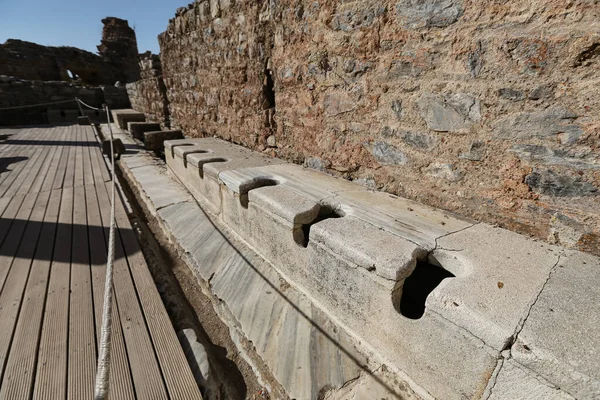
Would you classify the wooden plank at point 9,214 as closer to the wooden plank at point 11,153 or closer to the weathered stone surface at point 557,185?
the wooden plank at point 11,153

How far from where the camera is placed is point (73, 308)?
1945mm

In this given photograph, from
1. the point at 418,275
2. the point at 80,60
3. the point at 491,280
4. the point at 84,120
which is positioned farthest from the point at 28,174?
the point at 80,60

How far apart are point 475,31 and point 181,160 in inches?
125

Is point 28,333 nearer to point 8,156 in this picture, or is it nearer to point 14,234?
point 14,234

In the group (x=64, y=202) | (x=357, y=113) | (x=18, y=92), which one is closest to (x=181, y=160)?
(x=64, y=202)

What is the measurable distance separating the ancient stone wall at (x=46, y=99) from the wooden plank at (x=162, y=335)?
35.8 ft

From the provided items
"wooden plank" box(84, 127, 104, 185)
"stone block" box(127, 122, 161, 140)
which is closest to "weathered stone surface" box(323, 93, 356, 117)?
"wooden plank" box(84, 127, 104, 185)

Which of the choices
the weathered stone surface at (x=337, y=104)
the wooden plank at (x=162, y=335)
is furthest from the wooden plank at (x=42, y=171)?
the weathered stone surface at (x=337, y=104)

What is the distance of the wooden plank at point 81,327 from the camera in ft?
4.75

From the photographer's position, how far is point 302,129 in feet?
9.01

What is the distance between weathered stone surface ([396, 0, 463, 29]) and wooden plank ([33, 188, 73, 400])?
107 inches

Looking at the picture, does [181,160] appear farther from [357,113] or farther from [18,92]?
[18,92]

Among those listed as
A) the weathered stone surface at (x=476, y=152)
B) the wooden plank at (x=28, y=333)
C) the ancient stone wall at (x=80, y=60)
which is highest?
the ancient stone wall at (x=80, y=60)

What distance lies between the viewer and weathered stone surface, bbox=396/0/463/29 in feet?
5.16
